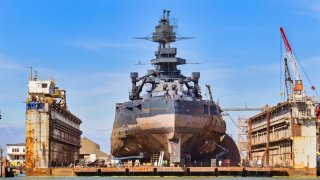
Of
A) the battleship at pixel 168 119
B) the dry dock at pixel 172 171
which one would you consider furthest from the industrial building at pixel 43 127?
the battleship at pixel 168 119

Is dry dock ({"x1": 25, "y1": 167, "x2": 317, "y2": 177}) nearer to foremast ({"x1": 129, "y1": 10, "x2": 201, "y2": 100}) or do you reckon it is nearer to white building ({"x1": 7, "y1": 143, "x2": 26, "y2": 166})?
foremast ({"x1": 129, "y1": 10, "x2": 201, "y2": 100})

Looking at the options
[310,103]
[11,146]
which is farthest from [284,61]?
[11,146]

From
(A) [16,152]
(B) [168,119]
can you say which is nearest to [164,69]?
(B) [168,119]

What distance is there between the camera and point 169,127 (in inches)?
3740

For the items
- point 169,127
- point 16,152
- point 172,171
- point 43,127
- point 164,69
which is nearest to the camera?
point 172,171

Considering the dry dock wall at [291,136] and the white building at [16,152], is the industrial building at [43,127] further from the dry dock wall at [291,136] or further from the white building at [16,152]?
the white building at [16,152]

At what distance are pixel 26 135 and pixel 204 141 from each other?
962 inches

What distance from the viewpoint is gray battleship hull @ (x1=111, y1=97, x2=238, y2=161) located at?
9556cm

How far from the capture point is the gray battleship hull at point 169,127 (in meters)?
95.6

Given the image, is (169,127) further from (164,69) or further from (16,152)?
(16,152)

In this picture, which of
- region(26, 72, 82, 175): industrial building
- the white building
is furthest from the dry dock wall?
the white building

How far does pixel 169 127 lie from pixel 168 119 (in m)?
1.11

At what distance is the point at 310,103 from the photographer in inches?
3853

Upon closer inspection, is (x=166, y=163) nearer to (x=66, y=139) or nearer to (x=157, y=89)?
(x=157, y=89)
